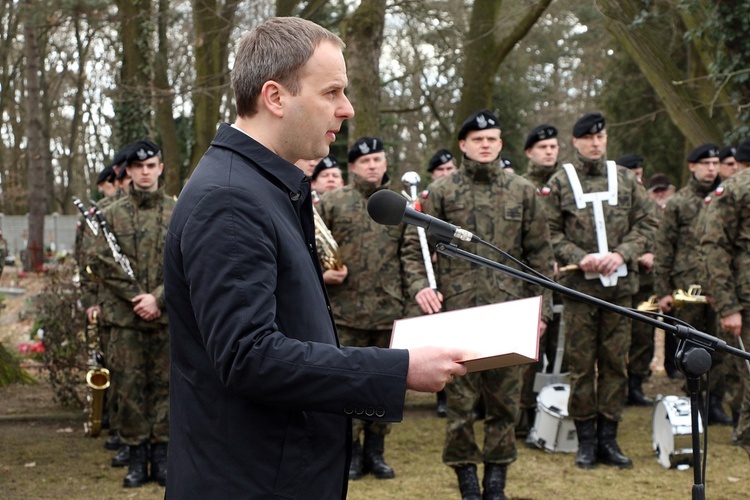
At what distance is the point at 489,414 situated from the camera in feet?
21.2

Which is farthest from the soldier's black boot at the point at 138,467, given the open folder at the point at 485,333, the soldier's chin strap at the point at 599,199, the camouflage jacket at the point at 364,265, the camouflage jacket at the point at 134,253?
the open folder at the point at 485,333

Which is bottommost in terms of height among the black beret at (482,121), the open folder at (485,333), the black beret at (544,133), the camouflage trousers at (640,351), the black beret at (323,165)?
the camouflage trousers at (640,351)

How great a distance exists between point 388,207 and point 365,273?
4459 mm

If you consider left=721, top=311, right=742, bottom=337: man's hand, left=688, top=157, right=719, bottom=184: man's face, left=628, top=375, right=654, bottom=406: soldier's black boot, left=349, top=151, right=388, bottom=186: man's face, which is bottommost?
left=628, top=375, right=654, bottom=406: soldier's black boot

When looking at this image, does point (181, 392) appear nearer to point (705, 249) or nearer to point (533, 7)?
point (705, 249)

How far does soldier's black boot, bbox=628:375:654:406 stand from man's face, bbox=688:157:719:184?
7.29 ft

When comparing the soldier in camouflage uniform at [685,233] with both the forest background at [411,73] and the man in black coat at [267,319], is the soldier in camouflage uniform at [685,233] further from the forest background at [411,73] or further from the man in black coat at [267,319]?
the man in black coat at [267,319]

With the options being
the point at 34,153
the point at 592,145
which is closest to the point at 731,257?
the point at 592,145

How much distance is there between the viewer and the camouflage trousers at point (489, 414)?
6367 millimetres

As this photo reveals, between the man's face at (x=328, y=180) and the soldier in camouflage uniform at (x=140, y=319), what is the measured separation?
5.93 feet

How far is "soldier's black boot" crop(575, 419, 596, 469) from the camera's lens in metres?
7.62

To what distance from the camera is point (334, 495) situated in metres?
2.77

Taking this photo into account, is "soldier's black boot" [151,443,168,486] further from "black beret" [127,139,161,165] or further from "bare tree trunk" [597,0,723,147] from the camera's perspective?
"bare tree trunk" [597,0,723,147]

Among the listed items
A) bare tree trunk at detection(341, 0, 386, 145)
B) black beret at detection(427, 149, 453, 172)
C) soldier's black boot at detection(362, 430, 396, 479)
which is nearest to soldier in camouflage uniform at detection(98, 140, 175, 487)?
soldier's black boot at detection(362, 430, 396, 479)
